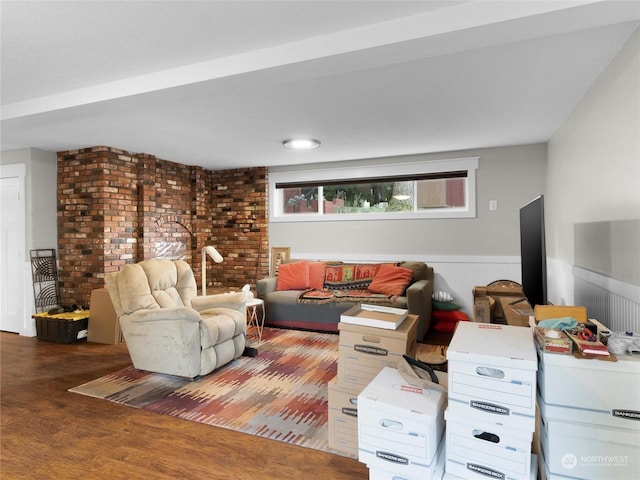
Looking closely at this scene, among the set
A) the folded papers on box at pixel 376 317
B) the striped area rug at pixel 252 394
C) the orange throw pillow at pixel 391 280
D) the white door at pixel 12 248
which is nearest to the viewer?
the folded papers on box at pixel 376 317

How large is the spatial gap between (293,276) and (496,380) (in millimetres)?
3822

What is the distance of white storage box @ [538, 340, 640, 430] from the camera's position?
1348 mm

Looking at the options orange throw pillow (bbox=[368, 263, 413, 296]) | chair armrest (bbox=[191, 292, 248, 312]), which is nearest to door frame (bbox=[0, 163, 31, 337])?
chair armrest (bbox=[191, 292, 248, 312])

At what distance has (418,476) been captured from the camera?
155cm

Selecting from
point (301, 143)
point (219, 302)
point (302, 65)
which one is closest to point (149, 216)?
point (219, 302)

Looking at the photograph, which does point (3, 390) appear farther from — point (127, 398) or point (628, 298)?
point (628, 298)

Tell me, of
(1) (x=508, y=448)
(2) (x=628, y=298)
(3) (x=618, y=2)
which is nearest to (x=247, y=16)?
(3) (x=618, y=2)

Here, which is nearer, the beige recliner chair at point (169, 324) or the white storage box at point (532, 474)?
the white storage box at point (532, 474)

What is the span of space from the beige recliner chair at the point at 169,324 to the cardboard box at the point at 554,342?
2440 mm

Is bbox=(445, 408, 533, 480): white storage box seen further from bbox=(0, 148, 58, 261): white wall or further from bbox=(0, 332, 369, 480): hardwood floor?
bbox=(0, 148, 58, 261): white wall

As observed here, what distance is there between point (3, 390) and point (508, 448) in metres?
3.60

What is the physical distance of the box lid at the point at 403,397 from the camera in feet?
5.13

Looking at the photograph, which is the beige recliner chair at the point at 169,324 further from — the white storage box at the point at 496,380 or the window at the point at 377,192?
the window at the point at 377,192

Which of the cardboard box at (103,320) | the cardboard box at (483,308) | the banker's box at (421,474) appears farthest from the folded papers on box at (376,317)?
the cardboard box at (103,320)
